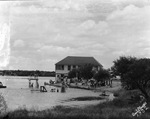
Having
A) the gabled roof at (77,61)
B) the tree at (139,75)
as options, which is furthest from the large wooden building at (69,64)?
the tree at (139,75)

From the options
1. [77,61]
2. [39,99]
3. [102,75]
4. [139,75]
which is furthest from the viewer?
[77,61]

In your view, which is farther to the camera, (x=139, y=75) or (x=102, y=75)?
(x=102, y=75)

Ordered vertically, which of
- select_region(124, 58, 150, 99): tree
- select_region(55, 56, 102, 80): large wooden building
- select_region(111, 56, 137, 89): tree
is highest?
select_region(55, 56, 102, 80): large wooden building

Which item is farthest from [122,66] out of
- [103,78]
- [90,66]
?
[90,66]

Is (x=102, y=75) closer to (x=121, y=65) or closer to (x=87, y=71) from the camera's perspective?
(x=87, y=71)

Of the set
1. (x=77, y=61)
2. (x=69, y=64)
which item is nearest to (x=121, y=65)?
(x=69, y=64)

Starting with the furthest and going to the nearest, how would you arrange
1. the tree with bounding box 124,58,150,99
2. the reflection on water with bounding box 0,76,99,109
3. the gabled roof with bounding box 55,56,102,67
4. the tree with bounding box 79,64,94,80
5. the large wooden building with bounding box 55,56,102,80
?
the gabled roof with bounding box 55,56,102,67
the large wooden building with bounding box 55,56,102,80
the tree with bounding box 79,64,94,80
the reflection on water with bounding box 0,76,99,109
the tree with bounding box 124,58,150,99

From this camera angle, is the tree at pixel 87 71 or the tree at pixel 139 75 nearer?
the tree at pixel 139 75

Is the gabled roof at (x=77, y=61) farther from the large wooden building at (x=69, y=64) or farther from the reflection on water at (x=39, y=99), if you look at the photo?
the reflection on water at (x=39, y=99)

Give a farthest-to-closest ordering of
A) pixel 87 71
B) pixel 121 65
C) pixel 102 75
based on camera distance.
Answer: pixel 87 71
pixel 102 75
pixel 121 65

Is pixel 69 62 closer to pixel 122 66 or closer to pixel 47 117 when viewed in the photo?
pixel 122 66

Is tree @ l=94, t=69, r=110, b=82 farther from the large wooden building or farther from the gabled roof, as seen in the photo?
the gabled roof

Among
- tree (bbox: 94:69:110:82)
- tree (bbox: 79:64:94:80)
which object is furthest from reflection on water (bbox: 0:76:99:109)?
tree (bbox: 79:64:94:80)

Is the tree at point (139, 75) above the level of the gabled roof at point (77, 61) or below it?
below
